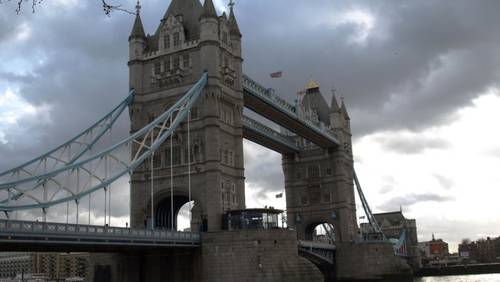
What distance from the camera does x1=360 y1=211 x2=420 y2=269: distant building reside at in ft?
393

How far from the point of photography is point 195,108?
5322cm

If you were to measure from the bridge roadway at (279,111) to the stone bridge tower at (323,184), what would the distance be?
14.8 feet

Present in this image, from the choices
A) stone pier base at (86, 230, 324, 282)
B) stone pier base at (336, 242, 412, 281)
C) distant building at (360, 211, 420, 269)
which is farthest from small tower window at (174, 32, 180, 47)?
distant building at (360, 211, 420, 269)

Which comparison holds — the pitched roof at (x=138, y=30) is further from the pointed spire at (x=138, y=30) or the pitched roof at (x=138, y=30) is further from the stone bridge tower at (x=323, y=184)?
the stone bridge tower at (x=323, y=184)

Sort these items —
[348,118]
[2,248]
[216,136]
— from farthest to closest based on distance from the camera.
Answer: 1. [348,118]
2. [216,136]
3. [2,248]

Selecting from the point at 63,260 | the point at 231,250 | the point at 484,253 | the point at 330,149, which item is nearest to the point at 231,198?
the point at 231,250

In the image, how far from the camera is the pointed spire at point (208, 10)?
5369 cm

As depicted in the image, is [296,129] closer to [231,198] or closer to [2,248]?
[231,198]

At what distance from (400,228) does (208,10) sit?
89066 mm

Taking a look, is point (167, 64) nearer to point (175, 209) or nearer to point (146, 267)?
point (175, 209)

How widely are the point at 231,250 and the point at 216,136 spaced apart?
10403 mm

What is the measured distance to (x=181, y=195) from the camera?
52.9 meters

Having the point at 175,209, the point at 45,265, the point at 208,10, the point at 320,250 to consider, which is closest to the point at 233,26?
the point at 208,10

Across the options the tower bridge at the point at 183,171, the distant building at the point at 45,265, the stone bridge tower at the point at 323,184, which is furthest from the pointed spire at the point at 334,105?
the distant building at the point at 45,265
